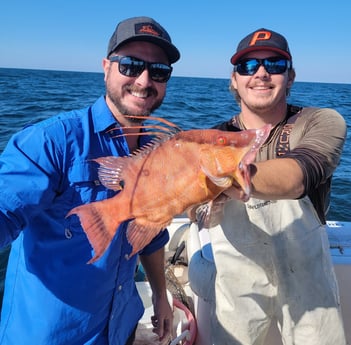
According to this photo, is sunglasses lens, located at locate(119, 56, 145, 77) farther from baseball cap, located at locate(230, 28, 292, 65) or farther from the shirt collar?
baseball cap, located at locate(230, 28, 292, 65)

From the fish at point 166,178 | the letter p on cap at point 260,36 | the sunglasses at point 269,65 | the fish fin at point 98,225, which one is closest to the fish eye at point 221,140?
the fish at point 166,178

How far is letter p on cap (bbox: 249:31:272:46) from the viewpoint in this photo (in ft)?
9.52

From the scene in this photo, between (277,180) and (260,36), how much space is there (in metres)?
1.69

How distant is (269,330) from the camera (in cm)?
305

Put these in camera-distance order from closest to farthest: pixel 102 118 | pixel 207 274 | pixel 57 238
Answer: pixel 57 238 → pixel 102 118 → pixel 207 274

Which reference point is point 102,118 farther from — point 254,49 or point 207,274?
point 207,274

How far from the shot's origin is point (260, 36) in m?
2.92

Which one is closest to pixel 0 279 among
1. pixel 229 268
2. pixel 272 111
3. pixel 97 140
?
pixel 229 268

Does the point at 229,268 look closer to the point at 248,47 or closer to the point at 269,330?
the point at 269,330

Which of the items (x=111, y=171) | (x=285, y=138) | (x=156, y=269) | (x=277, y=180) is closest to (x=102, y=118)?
(x=111, y=171)

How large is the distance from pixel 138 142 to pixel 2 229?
3.39 ft

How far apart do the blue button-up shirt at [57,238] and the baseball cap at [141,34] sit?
1.42ft

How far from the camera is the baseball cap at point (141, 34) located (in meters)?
2.05

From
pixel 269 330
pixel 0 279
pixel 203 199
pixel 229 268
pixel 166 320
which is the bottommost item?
pixel 0 279
